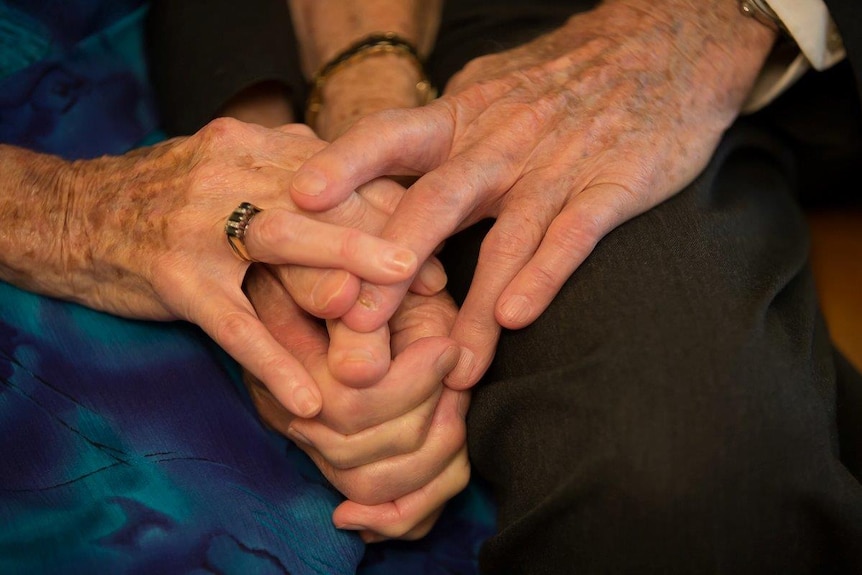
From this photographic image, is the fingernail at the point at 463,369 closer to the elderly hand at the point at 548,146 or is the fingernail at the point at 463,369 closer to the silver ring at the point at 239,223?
the elderly hand at the point at 548,146

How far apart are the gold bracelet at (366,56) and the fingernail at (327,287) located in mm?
423

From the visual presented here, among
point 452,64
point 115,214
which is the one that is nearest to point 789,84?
point 452,64

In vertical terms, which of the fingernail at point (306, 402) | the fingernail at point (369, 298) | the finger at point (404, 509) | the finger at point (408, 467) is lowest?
the finger at point (404, 509)

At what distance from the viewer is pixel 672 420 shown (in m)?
0.64

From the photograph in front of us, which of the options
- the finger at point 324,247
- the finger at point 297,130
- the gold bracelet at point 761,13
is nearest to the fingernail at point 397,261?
the finger at point 324,247

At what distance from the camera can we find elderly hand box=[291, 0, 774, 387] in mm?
735

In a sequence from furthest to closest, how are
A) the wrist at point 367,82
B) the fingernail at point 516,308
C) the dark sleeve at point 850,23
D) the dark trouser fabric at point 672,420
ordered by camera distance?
the wrist at point 367,82
the dark sleeve at point 850,23
the fingernail at point 516,308
the dark trouser fabric at point 672,420

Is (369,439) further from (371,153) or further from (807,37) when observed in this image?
(807,37)

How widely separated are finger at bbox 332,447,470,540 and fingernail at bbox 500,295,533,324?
0.16 meters

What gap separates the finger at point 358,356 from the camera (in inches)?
26.5

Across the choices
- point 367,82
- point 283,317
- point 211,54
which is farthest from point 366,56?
point 283,317

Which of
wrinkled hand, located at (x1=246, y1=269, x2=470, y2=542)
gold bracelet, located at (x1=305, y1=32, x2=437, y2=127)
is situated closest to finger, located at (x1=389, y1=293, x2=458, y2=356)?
wrinkled hand, located at (x1=246, y1=269, x2=470, y2=542)

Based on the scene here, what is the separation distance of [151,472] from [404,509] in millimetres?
257

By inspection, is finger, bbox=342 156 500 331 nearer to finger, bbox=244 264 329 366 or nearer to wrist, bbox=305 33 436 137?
finger, bbox=244 264 329 366
